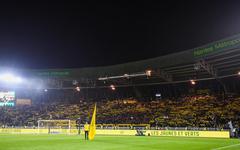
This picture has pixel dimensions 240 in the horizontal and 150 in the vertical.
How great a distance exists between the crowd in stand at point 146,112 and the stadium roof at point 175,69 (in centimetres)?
419

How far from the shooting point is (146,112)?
5591 cm

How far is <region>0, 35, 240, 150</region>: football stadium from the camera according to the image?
41688mm

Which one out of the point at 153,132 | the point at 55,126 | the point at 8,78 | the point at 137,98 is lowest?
the point at 153,132

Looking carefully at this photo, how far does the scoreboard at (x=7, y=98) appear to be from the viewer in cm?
6169

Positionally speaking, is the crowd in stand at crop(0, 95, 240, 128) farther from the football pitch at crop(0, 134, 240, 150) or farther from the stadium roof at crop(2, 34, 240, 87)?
the football pitch at crop(0, 134, 240, 150)

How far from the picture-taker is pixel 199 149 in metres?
21.6

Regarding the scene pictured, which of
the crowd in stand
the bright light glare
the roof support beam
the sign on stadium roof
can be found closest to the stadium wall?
the crowd in stand

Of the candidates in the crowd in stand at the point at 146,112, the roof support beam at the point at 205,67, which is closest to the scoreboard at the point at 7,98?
the crowd in stand at the point at 146,112

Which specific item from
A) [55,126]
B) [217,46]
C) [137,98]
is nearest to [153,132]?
[217,46]

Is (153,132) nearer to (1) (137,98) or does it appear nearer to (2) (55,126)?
(2) (55,126)

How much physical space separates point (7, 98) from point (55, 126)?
13.7 metres

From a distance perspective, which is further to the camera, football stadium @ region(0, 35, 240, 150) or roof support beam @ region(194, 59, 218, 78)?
roof support beam @ region(194, 59, 218, 78)

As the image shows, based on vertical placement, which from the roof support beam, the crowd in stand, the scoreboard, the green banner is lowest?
the crowd in stand

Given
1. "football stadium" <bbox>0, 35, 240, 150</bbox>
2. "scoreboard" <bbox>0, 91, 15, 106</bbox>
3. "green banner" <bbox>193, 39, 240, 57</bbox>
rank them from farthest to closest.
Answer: "scoreboard" <bbox>0, 91, 15, 106</bbox>, "football stadium" <bbox>0, 35, 240, 150</bbox>, "green banner" <bbox>193, 39, 240, 57</bbox>
